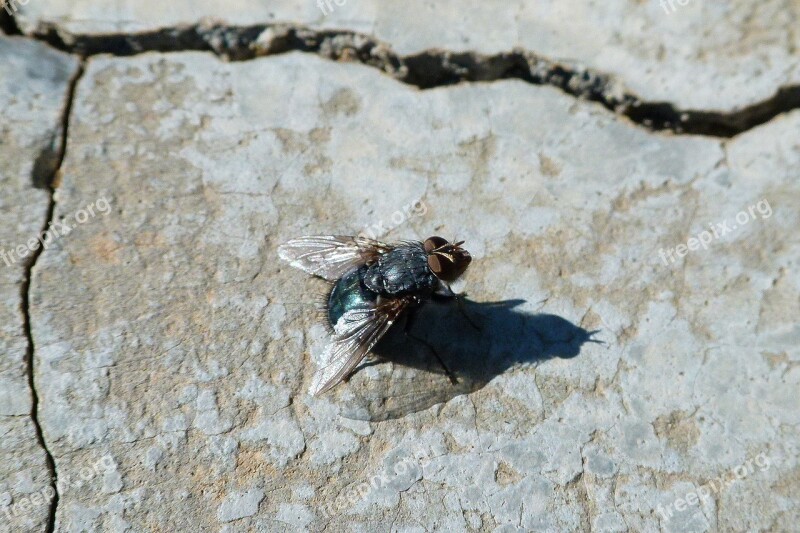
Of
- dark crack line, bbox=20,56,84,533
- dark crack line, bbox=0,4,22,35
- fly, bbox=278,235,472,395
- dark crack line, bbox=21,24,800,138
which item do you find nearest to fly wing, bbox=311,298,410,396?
fly, bbox=278,235,472,395

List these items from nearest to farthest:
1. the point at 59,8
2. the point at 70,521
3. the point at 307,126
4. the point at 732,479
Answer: the point at 70,521 → the point at 732,479 → the point at 307,126 → the point at 59,8

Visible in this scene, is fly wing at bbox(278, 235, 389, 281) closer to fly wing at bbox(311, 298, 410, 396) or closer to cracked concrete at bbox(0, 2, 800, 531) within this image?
cracked concrete at bbox(0, 2, 800, 531)

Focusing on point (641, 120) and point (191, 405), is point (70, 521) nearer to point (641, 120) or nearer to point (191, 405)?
point (191, 405)

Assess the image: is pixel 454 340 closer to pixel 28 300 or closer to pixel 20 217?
pixel 28 300

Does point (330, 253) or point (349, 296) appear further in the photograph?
point (330, 253)

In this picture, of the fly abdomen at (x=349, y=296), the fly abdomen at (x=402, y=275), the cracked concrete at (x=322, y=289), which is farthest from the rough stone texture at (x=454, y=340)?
the fly abdomen at (x=402, y=275)

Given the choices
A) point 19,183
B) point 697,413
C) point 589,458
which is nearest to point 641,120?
point 697,413

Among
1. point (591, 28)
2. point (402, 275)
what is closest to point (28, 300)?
point (402, 275)
